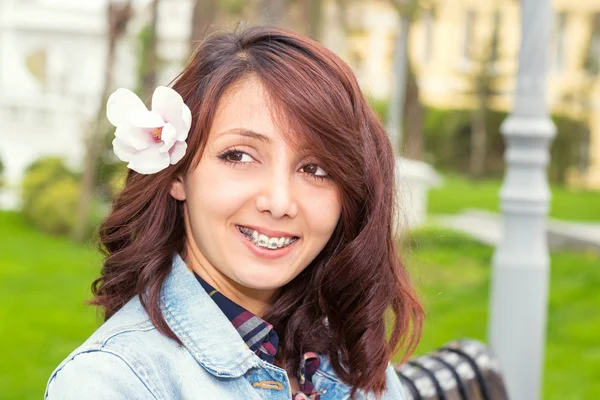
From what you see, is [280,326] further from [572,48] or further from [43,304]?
[572,48]

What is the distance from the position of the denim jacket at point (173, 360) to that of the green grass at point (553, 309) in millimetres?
2116

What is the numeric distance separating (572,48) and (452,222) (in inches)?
658

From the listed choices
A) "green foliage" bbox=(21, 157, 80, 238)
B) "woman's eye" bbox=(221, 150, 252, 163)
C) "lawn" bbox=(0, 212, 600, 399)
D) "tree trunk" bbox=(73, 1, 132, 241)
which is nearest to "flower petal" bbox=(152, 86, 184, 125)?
"woman's eye" bbox=(221, 150, 252, 163)

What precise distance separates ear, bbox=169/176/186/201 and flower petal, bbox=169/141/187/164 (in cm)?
9

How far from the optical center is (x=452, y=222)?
12391 millimetres

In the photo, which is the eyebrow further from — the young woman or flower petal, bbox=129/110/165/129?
flower petal, bbox=129/110/165/129

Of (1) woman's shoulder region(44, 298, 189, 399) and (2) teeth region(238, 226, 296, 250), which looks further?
(2) teeth region(238, 226, 296, 250)

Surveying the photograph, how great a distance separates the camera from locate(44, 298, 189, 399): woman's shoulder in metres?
1.57

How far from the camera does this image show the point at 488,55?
82.4 feet

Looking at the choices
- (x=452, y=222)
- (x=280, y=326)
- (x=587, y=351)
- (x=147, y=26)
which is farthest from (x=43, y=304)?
(x=147, y=26)

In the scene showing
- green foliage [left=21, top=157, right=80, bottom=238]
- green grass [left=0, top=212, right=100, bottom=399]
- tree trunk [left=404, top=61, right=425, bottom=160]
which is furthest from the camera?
tree trunk [left=404, top=61, right=425, bottom=160]

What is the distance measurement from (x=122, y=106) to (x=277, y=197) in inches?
13.5

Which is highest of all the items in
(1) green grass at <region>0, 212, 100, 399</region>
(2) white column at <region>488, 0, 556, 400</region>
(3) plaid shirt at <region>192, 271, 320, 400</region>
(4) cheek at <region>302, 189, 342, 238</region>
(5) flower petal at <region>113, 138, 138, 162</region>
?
(5) flower petal at <region>113, 138, 138, 162</region>

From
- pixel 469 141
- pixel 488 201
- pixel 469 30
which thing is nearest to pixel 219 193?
pixel 488 201
